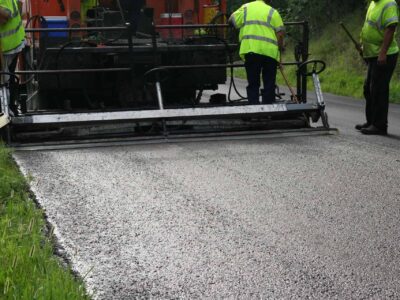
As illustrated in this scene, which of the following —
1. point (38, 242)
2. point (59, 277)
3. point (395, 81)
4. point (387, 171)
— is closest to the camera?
point (59, 277)

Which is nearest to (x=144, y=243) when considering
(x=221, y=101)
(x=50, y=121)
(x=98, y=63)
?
(x=50, y=121)

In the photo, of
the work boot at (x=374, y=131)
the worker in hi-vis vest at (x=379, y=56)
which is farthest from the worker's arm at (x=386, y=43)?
the work boot at (x=374, y=131)

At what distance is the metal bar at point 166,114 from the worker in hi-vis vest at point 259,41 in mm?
685

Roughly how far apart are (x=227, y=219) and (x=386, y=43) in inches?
194

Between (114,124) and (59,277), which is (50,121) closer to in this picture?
(114,124)

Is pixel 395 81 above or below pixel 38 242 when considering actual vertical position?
below

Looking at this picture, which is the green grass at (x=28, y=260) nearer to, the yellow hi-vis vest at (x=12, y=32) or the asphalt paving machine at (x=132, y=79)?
the asphalt paving machine at (x=132, y=79)

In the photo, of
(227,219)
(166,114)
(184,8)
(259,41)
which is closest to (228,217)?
(227,219)

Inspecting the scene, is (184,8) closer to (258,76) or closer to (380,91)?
(258,76)

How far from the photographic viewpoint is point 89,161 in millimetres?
7227

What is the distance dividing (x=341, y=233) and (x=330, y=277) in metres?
0.82

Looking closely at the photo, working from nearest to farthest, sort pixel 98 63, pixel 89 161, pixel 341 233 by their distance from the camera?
pixel 341 233 → pixel 89 161 → pixel 98 63

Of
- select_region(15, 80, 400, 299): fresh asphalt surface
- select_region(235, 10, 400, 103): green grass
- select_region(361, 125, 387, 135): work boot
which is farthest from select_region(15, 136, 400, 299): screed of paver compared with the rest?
select_region(235, 10, 400, 103): green grass

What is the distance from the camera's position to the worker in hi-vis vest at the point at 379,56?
920 cm
